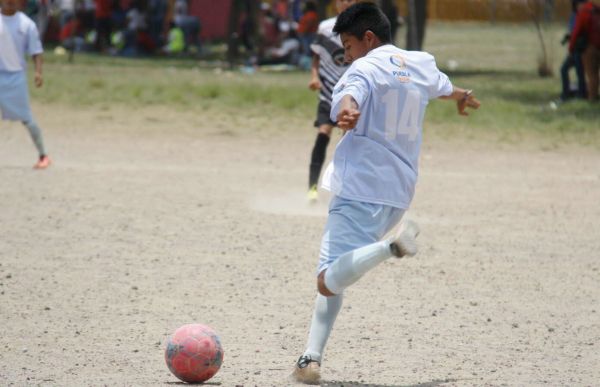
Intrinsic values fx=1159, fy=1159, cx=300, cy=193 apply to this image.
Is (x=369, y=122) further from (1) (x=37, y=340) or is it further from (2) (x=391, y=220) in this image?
(1) (x=37, y=340)

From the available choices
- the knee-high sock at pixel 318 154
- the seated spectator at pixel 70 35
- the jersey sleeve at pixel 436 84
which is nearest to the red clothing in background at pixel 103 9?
the seated spectator at pixel 70 35

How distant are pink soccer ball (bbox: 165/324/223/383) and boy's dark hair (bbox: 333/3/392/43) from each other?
1486 millimetres

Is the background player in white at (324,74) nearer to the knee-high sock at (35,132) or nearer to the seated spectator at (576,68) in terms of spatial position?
the knee-high sock at (35,132)

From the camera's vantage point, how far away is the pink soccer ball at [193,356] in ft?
16.6

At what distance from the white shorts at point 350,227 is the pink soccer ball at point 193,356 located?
0.59 m

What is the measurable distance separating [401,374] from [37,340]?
187 centimetres

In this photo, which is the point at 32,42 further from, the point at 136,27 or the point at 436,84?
the point at 136,27

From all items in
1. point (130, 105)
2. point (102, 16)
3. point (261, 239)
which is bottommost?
point (102, 16)

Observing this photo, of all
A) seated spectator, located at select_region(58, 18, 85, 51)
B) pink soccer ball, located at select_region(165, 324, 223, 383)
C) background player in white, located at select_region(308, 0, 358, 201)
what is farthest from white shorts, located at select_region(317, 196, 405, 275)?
seated spectator, located at select_region(58, 18, 85, 51)

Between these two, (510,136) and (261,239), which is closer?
(261,239)

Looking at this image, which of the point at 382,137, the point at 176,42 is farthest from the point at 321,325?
the point at 176,42

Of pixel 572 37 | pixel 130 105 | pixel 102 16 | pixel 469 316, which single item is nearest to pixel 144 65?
pixel 102 16

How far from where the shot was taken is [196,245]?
855 cm

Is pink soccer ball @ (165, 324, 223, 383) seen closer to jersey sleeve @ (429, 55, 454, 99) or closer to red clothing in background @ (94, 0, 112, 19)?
jersey sleeve @ (429, 55, 454, 99)
